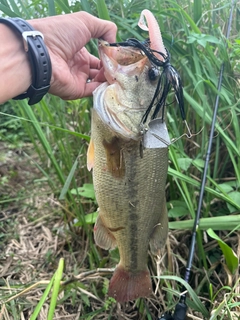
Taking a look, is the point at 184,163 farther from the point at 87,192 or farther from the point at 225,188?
the point at 87,192

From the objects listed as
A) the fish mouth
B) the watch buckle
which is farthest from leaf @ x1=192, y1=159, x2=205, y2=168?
the watch buckle

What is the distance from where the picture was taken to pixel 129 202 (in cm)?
159

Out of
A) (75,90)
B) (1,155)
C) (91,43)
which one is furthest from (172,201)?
(1,155)

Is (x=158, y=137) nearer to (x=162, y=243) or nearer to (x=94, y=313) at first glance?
(x=162, y=243)

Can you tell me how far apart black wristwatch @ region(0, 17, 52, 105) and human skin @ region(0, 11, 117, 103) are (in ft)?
0.09

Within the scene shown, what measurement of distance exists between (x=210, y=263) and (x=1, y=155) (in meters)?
2.18

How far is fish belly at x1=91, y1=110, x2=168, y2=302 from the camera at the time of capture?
1529 mm

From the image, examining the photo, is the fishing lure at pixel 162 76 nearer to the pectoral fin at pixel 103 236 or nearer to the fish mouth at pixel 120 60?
the fish mouth at pixel 120 60

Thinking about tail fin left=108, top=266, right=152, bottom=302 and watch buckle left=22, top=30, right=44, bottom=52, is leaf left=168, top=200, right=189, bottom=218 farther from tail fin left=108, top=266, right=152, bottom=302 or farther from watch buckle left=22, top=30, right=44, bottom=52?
watch buckle left=22, top=30, right=44, bottom=52

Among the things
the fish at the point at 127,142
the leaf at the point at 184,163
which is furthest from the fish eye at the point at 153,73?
the leaf at the point at 184,163

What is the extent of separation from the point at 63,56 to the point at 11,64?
0.33 metres

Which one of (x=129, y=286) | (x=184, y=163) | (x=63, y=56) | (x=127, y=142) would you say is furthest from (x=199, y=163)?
(x=63, y=56)

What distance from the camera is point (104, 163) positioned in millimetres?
1546

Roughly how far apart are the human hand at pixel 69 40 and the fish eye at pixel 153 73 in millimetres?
261
